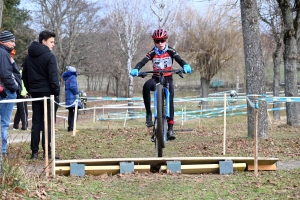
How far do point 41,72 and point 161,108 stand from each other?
7.25 feet

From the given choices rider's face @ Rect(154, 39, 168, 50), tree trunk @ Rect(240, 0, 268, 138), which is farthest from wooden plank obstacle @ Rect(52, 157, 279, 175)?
tree trunk @ Rect(240, 0, 268, 138)

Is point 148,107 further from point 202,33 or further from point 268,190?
point 202,33

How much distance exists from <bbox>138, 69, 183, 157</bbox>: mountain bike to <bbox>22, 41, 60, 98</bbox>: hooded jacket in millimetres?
1519

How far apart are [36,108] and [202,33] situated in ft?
82.9

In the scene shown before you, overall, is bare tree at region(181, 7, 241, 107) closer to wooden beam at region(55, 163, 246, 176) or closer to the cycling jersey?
the cycling jersey

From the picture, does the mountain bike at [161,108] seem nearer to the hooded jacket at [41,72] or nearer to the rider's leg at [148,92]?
the rider's leg at [148,92]

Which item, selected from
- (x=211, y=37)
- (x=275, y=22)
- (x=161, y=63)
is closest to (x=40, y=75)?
(x=161, y=63)

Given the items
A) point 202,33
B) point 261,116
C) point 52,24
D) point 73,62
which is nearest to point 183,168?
point 261,116

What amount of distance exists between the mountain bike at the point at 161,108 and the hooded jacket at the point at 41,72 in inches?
59.8

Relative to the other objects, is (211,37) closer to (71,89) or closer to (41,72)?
(71,89)

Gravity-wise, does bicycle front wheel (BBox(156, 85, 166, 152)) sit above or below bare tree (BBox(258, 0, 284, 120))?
below

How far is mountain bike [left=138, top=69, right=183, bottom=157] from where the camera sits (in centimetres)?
719

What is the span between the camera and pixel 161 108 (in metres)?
7.21

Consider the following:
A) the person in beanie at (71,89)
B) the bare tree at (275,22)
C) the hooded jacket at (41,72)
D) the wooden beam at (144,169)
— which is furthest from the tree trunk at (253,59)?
the bare tree at (275,22)
